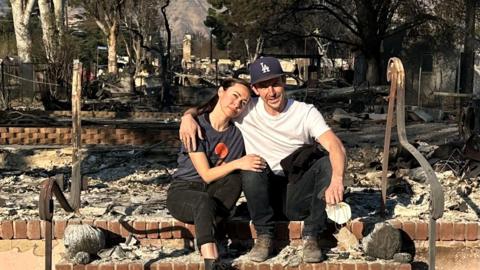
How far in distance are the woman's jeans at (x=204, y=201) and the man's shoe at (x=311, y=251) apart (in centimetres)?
52

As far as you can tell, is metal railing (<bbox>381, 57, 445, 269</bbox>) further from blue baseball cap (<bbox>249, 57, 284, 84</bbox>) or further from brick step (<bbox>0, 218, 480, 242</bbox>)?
blue baseball cap (<bbox>249, 57, 284, 84</bbox>)

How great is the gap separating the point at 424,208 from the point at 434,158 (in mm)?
1856

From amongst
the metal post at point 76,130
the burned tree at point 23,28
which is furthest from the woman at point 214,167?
the burned tree at point 23,28

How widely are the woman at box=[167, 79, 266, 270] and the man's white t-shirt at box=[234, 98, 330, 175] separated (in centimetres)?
8

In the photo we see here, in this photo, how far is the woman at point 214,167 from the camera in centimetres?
403

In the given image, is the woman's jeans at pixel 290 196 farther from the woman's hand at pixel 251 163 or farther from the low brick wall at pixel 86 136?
the low brick wall at pixel 86 136

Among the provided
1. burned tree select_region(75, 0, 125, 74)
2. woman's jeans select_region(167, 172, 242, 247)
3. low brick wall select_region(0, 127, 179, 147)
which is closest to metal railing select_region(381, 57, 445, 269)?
woman's jeans select_region(167, 172, 242, 247)

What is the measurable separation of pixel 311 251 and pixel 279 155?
648 millimetres

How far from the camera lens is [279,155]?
14.3ft

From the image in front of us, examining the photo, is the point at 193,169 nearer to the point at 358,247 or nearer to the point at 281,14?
the point at 358,247

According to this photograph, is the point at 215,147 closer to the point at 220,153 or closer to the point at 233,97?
the point at 220,153

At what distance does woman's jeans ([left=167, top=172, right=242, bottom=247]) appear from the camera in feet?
12.9

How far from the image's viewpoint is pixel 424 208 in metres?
4.91

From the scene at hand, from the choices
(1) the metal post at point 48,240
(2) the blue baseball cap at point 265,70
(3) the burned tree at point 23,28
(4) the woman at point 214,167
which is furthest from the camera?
(3) the burned tree at point 23,28
